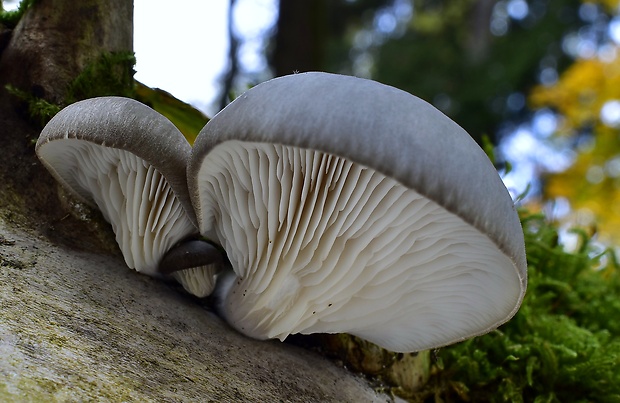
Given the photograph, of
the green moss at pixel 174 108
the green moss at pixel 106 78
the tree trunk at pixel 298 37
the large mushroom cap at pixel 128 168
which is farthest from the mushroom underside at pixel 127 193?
the tree trunk at pixel 298 37

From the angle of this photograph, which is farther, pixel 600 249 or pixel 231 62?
pixel 231 62

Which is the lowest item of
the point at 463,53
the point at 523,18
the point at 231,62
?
the point at 231,62

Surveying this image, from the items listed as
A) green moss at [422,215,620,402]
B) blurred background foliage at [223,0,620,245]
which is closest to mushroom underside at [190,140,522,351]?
green moss at [422,215,620,402]

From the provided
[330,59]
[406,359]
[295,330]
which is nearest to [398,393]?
[406,359]

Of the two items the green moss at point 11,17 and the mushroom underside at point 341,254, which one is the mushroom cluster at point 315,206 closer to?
the mushroom underside at point 341,254

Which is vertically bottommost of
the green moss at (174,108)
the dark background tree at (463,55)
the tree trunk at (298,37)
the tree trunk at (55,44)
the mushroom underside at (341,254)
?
the mushroom underside at (341,254)

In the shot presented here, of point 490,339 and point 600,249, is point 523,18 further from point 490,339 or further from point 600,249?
point 490,339

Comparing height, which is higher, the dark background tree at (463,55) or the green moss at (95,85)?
the dark background tree at (463,55)

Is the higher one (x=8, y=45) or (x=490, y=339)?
(x=8, y=45)
